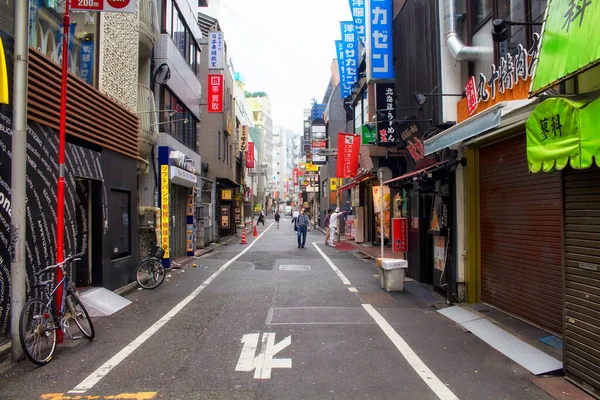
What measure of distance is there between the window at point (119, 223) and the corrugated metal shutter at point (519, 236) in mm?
8096

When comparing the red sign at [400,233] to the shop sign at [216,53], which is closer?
the red sign at [400,233]

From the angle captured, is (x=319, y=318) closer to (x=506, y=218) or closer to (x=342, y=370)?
(x=342, y=370)

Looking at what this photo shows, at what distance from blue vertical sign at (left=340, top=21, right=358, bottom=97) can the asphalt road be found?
47.5 feet

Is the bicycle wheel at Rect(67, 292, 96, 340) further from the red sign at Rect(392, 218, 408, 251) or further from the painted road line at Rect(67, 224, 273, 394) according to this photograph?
the red sign at Rect(392, 218, 408, 251)

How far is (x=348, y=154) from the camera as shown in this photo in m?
21.6

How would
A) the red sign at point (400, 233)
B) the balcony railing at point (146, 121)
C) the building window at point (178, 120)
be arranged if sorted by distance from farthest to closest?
the building window at point (178, 120) < the balcony railing at point (146, 121) < the red sign at point (400, 233)

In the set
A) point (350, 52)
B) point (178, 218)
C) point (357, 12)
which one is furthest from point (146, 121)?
point (350, 52)

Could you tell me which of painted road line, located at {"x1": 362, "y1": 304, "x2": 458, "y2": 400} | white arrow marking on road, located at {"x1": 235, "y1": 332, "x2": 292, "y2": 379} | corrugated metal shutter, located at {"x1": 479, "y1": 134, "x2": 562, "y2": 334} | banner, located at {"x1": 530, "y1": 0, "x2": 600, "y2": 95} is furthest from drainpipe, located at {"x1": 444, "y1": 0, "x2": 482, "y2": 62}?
white arrow marking on road, located at {"x1": 235, "y1": 332, "x2": 292, "y2": 379}

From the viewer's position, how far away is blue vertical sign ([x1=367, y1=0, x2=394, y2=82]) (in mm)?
14367

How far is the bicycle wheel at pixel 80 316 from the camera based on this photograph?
645 centimetres

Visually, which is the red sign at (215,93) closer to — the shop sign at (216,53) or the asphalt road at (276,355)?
the shop sign at (216,53)

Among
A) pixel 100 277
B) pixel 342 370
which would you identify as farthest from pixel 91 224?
pixel 342 370

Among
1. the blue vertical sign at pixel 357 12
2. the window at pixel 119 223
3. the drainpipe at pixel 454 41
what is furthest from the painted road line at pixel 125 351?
the blue vertical sign at pixel 357 12

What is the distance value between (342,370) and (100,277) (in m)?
6.62
